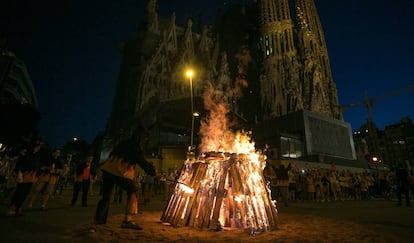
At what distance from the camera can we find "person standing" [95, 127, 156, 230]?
17.7 feet

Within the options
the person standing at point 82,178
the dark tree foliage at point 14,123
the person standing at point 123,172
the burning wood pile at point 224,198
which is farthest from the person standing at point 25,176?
the dark tree foliage at point 14,123

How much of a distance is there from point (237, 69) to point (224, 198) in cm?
5392

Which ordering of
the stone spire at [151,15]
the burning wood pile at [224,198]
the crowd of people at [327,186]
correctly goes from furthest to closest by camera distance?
the stone spire at [151,15]
the crowd of people at [327,186]
the burning wood pile at [224,198]

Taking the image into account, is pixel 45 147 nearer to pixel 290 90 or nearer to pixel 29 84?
pixel 290 90

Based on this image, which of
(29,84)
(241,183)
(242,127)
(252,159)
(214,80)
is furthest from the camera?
(29,84)

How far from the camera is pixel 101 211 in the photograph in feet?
18.2

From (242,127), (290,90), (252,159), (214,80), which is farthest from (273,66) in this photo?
(252,159)

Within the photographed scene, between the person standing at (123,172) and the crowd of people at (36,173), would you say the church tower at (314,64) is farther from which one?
the person standing at (123,172)

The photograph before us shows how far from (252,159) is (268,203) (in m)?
1.28

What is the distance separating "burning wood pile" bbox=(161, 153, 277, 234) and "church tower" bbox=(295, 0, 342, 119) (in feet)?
137

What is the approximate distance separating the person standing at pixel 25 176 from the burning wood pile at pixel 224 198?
13.3 ft

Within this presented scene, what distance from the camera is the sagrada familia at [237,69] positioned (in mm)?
39625

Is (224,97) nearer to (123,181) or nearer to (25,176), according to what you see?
(25,176)

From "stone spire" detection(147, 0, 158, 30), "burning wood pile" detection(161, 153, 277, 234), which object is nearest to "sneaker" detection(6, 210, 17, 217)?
"burning wood pile" detection(161, 153, 277, 234)
